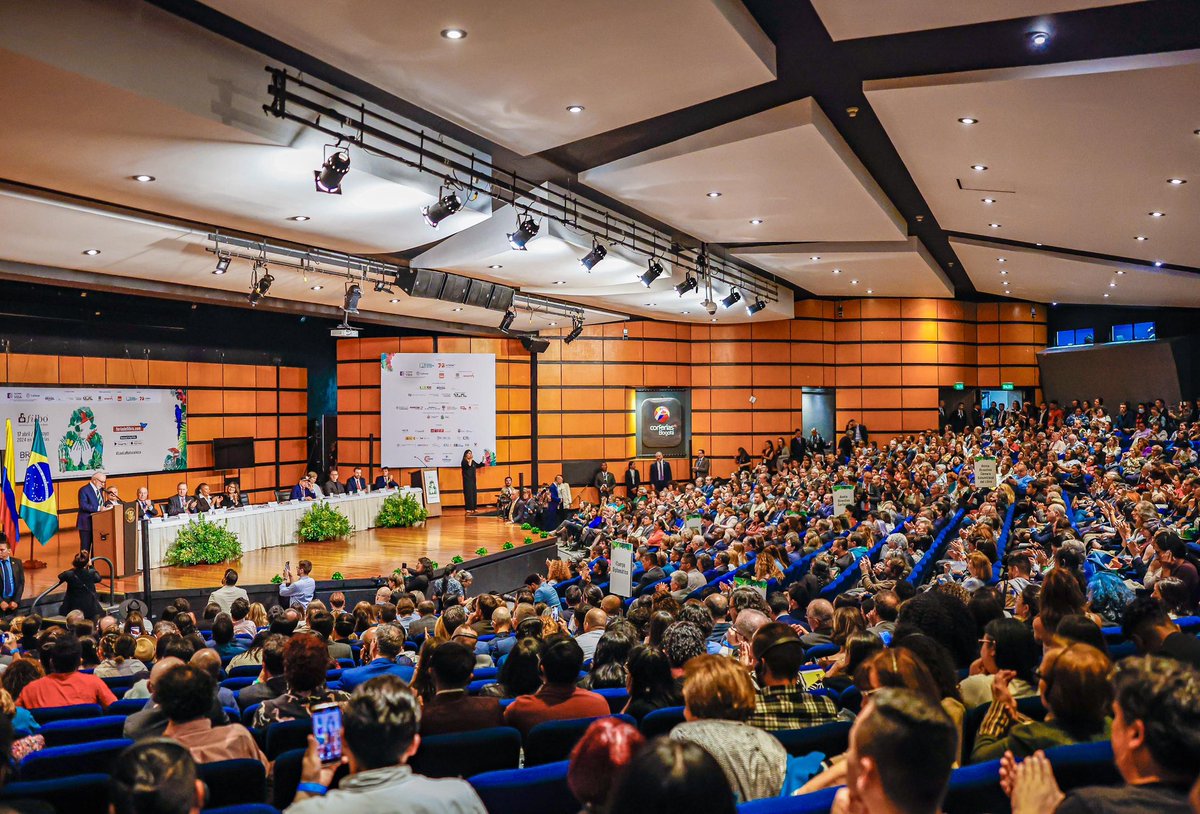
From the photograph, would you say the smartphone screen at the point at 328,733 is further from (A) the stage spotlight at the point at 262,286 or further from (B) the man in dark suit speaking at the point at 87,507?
(B) the man in dark suit speaking at the point at 87,507

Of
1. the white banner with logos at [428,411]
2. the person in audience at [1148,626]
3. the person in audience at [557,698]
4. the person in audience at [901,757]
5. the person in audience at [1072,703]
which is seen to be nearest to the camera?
the person in audience at [901,757]

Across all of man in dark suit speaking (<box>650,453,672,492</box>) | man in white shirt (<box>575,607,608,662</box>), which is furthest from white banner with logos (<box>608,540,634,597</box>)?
man in dark suit speaking (<box>650,453,672,492</box>)

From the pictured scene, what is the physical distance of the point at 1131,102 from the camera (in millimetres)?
6434

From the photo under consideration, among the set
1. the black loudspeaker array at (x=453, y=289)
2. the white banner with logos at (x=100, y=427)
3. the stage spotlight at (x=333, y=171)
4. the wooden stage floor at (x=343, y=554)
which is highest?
the black loudspeaker array at (x=453, y=289)

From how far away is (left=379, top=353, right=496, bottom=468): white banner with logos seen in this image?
58.3 ft

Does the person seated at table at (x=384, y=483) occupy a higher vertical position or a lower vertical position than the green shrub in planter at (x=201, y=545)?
higher

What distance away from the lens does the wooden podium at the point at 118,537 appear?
10.8 meters

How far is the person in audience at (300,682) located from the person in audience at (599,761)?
1.88 m

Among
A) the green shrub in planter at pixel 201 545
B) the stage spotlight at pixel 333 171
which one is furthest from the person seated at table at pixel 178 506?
the stage spotlight at pixel 333 171

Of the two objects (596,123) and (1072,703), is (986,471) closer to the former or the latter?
(596,123)

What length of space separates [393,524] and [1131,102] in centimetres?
1231

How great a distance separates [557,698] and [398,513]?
12523 mm

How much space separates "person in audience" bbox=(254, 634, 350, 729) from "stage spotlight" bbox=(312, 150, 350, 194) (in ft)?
12.3

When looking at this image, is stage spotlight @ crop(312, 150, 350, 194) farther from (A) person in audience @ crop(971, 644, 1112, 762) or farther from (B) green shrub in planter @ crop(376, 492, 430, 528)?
(B) green shrub in planter @ crop(376, 492, 430, 528)
